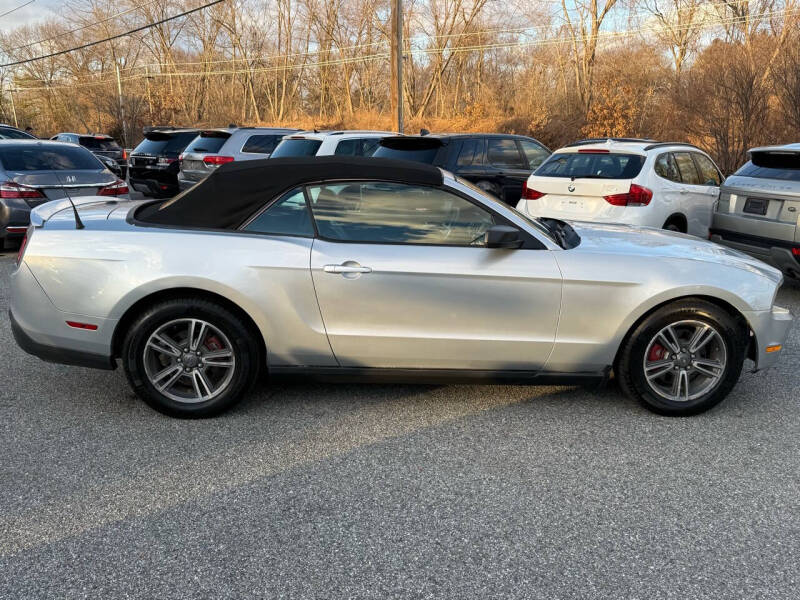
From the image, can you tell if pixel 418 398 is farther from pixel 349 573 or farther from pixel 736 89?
pixel 736 89

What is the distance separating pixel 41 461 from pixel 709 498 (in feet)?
11.3

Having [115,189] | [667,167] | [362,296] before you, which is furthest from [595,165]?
[115,189]

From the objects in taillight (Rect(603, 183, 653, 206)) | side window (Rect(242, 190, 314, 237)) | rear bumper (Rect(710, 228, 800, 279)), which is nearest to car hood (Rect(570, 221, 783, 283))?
side window (Rect(242, 190, 314, 237))

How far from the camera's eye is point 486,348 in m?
3.93

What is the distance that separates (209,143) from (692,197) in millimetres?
8893

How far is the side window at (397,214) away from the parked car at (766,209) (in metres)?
4.39

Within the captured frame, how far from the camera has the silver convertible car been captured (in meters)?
3.85

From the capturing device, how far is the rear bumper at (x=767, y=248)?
6648mm

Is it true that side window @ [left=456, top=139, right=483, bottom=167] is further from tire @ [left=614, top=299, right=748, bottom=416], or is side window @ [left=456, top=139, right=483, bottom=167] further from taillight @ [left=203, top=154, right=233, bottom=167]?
tire @ [left=614, top=299, right=748, bottom=416]

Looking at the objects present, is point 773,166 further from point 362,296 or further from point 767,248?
point 362,296

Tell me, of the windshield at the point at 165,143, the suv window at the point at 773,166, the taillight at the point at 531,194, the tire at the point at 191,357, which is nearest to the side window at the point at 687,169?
the suv window at the point at 773,166

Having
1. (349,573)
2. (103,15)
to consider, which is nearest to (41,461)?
(349,573)

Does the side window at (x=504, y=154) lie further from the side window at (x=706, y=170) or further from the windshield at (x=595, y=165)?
the side window at (x=706, y=170)

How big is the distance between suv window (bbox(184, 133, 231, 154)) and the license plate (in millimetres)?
9277
